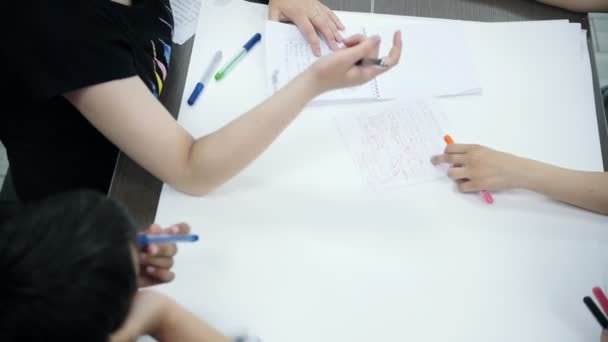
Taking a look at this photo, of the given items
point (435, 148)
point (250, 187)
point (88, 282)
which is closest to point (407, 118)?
point (435, 148)

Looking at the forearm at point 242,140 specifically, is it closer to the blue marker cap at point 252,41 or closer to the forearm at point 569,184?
the blue marker cap at point 252,41

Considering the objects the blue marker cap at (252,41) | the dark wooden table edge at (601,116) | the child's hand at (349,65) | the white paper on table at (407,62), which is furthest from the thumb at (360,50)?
the dark wooden table edge at (601,116)

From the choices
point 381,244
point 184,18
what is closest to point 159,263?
point 381,244

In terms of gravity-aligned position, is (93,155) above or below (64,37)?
below

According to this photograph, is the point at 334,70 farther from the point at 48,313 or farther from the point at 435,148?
the point at 48,313

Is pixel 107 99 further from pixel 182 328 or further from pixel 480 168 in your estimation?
pixel 480 168

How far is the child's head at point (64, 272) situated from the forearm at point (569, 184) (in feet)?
2.06

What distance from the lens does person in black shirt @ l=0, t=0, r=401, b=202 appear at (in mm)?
582

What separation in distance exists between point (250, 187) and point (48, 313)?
0.39 meters

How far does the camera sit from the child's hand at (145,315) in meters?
0.56

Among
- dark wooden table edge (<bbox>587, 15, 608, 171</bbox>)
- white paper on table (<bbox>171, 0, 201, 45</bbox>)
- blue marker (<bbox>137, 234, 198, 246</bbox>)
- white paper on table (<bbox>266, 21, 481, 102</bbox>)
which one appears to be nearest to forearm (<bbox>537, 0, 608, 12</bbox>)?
dark wooden table edge (<bbox>587, 15, 608, 171</bbox>)

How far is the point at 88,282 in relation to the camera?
378 mm

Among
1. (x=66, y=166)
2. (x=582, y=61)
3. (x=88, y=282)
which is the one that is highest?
(x=582, y=61)

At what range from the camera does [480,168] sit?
0.73m
